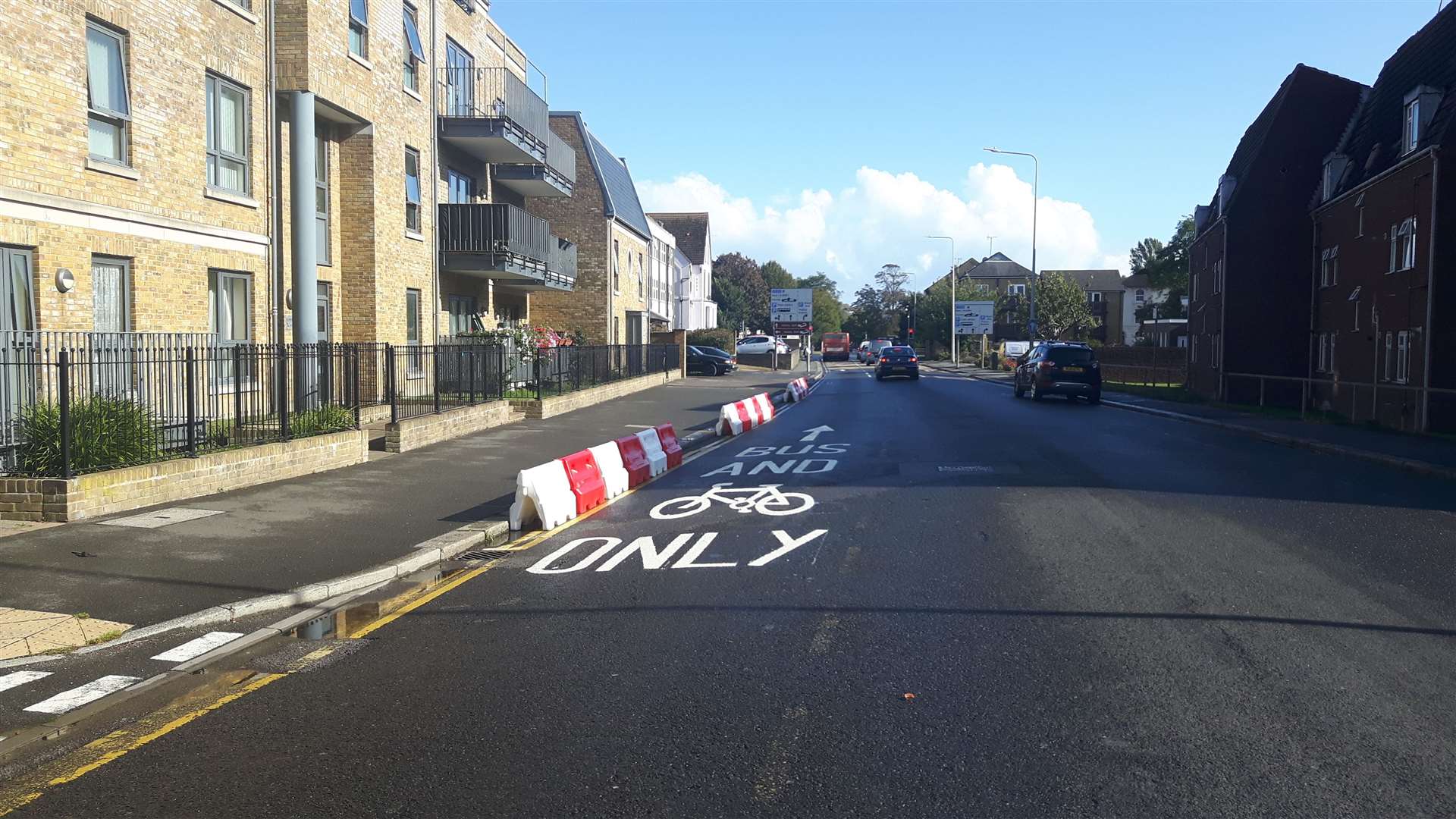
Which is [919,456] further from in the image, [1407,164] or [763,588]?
[1407,164]

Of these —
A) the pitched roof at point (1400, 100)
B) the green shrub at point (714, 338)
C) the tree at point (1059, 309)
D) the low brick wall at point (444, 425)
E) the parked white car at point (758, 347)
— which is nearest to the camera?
the low brick wall at point (444, 425)

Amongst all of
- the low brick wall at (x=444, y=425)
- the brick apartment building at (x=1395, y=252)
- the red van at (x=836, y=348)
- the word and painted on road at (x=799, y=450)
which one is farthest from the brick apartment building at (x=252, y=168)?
the red van at (x=836, y=348)

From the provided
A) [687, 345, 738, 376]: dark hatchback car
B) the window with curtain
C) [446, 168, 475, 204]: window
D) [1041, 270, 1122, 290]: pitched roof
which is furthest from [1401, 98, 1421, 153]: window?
[1041, 270, 1122, 290]: pitched roof

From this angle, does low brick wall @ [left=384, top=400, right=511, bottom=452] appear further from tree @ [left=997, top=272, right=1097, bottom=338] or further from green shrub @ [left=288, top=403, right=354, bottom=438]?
tree @ [left=997, top=272, right=1097, bottom=338]

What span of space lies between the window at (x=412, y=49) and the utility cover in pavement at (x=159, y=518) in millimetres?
15695

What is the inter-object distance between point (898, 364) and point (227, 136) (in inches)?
1347

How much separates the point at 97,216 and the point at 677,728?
42.7 ft

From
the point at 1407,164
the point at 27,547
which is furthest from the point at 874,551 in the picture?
the point at 1407,164

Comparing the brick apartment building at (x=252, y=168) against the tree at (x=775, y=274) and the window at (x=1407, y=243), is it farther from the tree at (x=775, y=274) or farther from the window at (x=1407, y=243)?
the tree at (x=775, y=274)

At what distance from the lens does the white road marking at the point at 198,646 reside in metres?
6.49

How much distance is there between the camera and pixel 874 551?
9430 mm

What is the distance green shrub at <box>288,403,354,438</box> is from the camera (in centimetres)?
1477

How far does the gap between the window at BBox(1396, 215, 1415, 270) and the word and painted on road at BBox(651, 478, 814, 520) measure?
19.4 m

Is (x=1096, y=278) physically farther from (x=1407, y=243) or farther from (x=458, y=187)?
(x=458, y=187)
